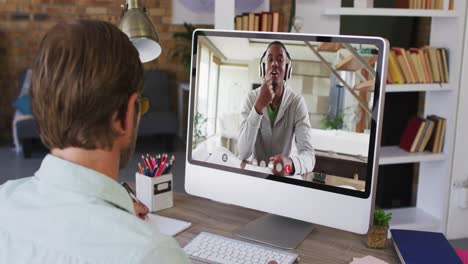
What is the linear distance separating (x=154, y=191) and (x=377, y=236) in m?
0.69

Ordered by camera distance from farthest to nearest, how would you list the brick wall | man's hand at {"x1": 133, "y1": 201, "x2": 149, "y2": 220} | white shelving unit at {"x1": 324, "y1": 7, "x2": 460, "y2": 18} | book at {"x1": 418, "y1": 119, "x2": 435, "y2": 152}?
the brick wall < book at {"x1": 418, "y1": 119, "x2": 435, "y2": 152} < white shelving unit at {"x1": 324, "y1": 7, "x2": 460, "y2": 18} < man's hand at {"x1": 133, "y1": 201, "x2": 149, "y2": 220}

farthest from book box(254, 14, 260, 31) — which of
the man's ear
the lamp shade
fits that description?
the man's ear

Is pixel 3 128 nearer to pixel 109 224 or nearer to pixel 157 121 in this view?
pixel 157 121

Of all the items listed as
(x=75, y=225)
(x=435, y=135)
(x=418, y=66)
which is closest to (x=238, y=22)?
(x=418, y=66)

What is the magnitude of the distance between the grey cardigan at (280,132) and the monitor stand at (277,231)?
0.60 ft

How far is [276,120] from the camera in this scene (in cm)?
149

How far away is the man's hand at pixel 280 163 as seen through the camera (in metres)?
1.47

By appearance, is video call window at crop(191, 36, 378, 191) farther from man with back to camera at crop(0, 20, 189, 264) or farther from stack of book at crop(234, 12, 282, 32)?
stack of book at crop(234, 12, 282, 32)

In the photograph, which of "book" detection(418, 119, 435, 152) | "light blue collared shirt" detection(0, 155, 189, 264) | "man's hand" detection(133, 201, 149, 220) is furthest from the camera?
"book" detection(418, 119, 435, 152)

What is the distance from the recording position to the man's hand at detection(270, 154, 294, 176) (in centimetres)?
147

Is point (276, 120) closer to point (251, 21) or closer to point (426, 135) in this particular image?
point (251, 21)

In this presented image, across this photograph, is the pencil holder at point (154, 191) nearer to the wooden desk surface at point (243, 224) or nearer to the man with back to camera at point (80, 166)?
the wooden desk surface at point (243, 224)

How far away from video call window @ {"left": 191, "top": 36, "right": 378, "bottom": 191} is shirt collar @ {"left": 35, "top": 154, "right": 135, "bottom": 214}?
70 centimetres

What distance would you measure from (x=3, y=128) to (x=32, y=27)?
112cm
